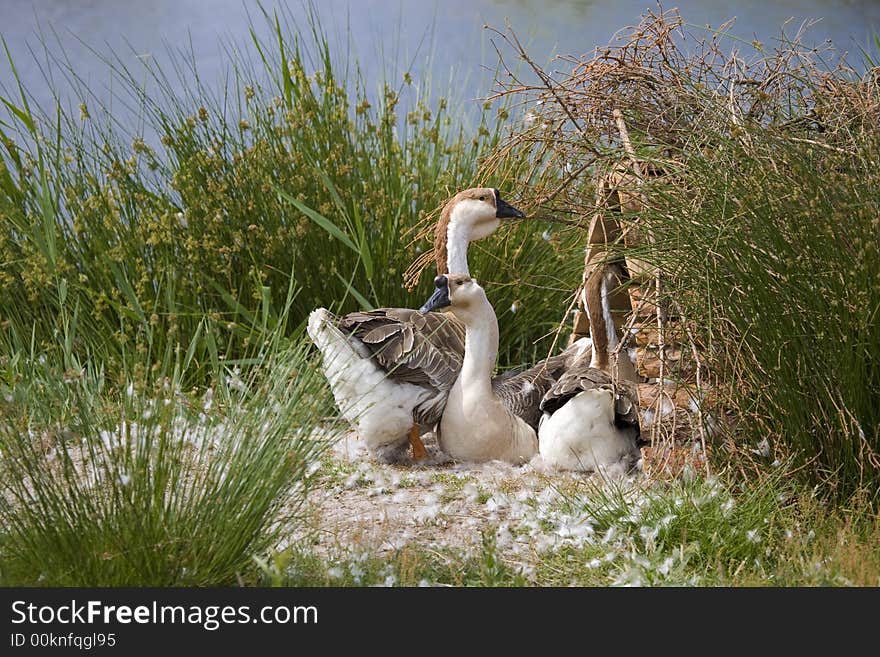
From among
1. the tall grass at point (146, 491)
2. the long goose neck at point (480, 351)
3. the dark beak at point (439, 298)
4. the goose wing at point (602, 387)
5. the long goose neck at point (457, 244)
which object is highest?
the long goose neck at point (457, 244)

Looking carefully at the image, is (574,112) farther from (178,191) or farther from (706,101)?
(178,191)

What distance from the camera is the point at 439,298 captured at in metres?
4.51

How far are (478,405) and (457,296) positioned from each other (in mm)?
482

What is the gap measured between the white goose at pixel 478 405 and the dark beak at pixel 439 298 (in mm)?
40

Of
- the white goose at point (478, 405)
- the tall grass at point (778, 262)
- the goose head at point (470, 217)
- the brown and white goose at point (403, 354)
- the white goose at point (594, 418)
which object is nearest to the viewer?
the tall grass at point (778, 262)

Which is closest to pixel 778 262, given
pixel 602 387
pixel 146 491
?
pixel 602 387

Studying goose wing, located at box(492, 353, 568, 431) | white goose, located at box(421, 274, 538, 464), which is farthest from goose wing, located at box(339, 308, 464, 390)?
goose wing, located at box(492, 353, 568, 431)

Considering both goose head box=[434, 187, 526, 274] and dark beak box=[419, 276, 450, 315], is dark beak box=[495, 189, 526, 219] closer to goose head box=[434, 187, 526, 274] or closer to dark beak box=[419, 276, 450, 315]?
goose head box=[434, 187, 526, 274]

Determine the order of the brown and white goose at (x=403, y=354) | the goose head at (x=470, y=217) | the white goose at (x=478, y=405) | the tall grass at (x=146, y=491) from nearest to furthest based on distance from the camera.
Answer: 1. the tall grass at (x=146, y=491)
2. the brown and white goose at (x=403, y=354)
3. the white goose at (x=478, y=405)
4. the goose head at (x=470, y=217)

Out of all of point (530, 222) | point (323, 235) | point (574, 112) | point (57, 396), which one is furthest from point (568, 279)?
point (57, 396)

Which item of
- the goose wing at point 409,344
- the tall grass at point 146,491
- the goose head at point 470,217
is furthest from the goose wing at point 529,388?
the tall grass at point 146,491

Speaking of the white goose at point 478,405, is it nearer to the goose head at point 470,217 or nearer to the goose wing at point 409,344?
the goose wing at point 409,344

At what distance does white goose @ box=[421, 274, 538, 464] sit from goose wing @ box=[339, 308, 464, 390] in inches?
4.8

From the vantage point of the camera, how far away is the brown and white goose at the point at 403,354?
4520mm
